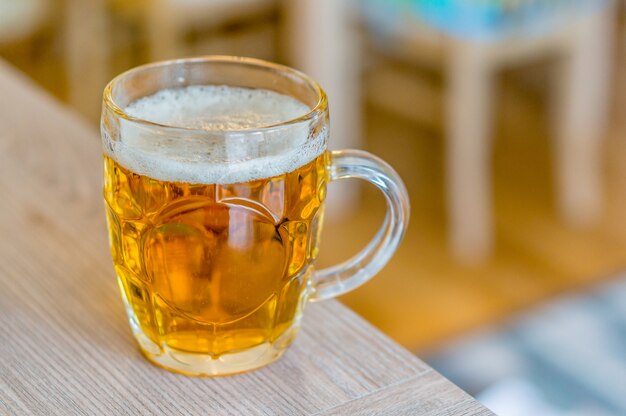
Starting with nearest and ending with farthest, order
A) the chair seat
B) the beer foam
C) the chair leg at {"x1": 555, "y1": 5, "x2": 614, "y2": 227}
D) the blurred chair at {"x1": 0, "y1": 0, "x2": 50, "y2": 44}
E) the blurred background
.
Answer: the beer foam → the blurred background → the chair seat → the chair leg at {"x1": 555, "y1": 5, "x2": 614, "y2": 227} → the blurred chair at {"x1": 0, "y1": 0, "x2": 50, "y2": 44}

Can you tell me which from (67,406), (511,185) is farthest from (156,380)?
(511,185)

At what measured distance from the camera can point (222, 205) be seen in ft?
1.63

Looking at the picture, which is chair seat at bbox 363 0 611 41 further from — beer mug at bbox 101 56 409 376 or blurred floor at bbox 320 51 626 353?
beer mug at bbox 101 56 409 376

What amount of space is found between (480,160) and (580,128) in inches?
12.1

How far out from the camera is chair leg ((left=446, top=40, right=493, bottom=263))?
193 centimetres

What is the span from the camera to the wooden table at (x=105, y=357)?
0.51 meters

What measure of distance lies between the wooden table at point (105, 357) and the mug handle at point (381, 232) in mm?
30

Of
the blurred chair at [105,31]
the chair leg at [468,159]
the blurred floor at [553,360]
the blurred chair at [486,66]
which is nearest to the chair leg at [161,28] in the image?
the blurred chair at [105,31]

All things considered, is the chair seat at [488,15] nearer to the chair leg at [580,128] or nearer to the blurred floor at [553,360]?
the chair leg at [580,128]

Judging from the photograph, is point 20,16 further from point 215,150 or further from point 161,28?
point 215,150

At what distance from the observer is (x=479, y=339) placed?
67.7 inches

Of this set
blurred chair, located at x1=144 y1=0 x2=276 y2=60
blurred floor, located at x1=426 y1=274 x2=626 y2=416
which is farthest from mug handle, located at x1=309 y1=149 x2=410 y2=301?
blurred chair, located at x1=144 y1=0 x2=276 y2=60

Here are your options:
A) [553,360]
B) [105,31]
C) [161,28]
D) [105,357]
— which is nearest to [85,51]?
[105,31]

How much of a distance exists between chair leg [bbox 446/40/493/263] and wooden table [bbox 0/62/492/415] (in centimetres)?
132
